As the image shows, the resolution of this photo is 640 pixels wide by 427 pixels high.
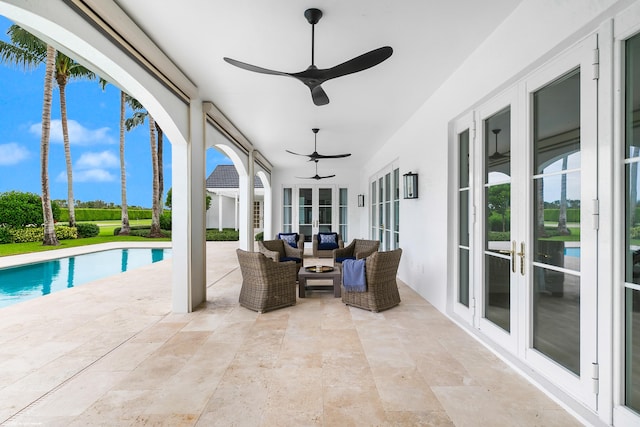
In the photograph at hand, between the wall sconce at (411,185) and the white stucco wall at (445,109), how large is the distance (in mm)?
90

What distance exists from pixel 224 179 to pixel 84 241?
609 cm

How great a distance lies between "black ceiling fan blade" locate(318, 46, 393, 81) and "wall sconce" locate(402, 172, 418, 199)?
2753 mm

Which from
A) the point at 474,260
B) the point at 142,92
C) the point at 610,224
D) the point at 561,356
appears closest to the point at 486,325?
the point at 474,260

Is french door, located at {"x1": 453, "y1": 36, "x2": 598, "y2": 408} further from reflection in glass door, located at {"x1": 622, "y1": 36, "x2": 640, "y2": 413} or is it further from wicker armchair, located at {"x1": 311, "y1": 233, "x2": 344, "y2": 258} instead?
wicker armchair, located at {"x1": 311, "y1": 233, "x2": 344, "y2": 258}

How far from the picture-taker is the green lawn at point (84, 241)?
1001 cm

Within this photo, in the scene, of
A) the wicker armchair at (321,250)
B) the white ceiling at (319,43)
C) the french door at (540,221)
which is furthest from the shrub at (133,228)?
the french door at (540,221)

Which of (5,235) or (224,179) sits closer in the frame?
(5,235)

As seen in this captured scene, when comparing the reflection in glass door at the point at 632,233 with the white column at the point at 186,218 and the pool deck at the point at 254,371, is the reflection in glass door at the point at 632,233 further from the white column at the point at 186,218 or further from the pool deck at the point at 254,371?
the white column at the point at 186,218

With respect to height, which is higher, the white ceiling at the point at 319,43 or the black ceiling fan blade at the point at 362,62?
the white ceiling at the point at 319,43

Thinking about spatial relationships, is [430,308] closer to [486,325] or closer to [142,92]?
[486,325]

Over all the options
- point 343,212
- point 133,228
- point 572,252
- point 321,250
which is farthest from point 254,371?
point 133,228

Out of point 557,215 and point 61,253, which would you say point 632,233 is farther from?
point 61,253

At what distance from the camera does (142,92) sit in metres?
3.25

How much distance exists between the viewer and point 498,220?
2.95 metres
